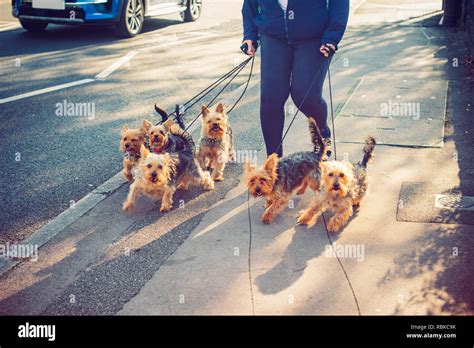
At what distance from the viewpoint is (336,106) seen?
8297 millimetres

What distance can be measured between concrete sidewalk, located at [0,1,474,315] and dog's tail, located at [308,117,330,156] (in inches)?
20.4

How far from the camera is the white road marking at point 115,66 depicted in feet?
33.2

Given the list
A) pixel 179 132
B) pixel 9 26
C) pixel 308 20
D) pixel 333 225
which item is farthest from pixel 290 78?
pixel 9 26

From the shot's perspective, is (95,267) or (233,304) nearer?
(233,304)

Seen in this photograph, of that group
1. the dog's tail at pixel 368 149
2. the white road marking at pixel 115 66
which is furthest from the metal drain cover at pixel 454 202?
the white road marking at pixel 115 66

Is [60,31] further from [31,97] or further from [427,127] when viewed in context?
[427,127]

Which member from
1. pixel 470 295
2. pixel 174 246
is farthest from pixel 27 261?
pixel 470 295

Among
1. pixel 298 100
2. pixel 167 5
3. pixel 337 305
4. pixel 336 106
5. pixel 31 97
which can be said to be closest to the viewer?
pixel 337 305

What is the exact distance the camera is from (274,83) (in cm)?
579

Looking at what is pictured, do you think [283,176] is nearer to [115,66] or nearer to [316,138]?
[316,138]

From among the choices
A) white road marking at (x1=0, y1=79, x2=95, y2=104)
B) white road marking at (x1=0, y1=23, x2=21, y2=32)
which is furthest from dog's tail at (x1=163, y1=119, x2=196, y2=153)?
white road marking at (x1=0, y1=23, x2=21, y2=32)

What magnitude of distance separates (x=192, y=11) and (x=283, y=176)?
11.3 m

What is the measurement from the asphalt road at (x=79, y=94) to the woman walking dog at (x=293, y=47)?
194 centimetres

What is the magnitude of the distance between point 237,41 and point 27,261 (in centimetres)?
928
